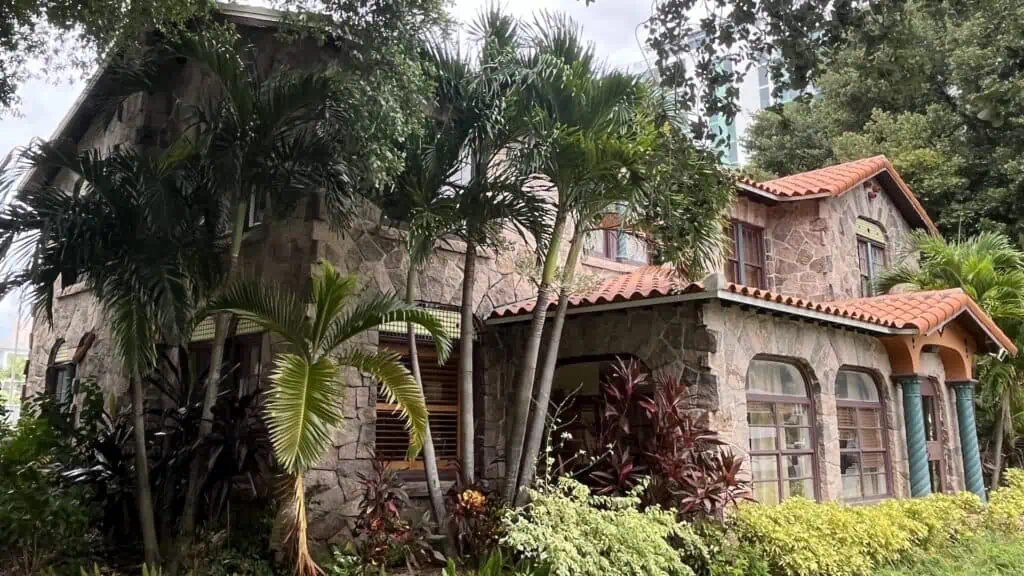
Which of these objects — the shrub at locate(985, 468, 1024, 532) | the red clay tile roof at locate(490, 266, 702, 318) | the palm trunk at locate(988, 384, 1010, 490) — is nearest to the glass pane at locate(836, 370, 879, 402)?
the shrub at locate(985, 468, 1024, 532)

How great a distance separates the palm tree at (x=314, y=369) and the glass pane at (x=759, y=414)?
4.62 m

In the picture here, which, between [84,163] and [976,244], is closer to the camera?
[84,163]

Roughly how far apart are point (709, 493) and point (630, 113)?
4182 millimetres

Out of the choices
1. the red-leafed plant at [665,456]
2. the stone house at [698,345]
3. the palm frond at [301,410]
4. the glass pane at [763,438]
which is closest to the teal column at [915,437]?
the stone house at [698,345]

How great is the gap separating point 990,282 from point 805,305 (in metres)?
7.14

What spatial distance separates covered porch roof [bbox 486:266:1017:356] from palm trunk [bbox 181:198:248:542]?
354 cm

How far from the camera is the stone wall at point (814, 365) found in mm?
9867

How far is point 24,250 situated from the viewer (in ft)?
27.2

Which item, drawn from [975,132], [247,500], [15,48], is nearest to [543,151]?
[247,500]

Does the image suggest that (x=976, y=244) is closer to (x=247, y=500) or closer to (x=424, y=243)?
(x=424, y=243)

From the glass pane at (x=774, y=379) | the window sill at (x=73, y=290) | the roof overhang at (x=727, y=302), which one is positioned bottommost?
the glass pane at (x=774, y=379)

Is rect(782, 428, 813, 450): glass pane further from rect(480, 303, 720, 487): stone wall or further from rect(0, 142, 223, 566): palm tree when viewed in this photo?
rect(0, 142, 223, 566): palm tree

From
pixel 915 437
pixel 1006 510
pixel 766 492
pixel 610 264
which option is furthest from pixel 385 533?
pixel 1006 510

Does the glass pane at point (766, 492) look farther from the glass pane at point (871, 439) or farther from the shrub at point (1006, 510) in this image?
the shrub at point (1006, 510)
